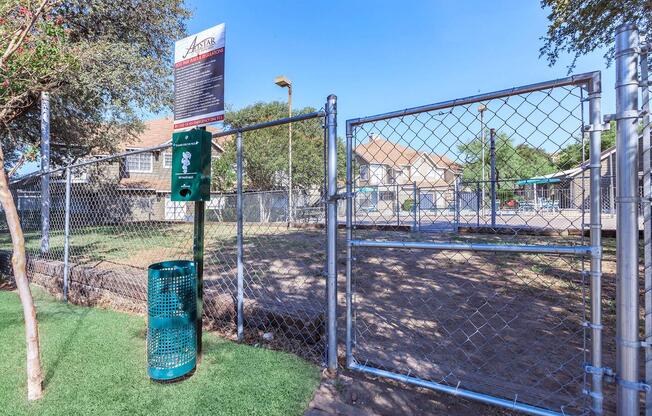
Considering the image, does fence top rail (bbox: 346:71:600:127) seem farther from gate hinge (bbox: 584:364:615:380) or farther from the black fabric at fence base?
the black fabric at fence base

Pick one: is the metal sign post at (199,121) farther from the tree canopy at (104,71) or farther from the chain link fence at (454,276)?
the tree canopy at (104,71)

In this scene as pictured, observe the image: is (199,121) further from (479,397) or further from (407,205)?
(407,205)

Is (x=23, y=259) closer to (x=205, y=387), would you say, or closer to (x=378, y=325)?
(x=205, y=387)

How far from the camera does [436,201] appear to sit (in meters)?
11.1

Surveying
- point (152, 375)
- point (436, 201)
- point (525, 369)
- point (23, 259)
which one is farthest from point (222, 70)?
point (436, 201)

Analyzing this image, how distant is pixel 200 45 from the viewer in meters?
2.74

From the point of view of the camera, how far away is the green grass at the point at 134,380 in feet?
7.11

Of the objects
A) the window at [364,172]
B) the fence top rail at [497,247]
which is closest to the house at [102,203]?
the window at [364,172]

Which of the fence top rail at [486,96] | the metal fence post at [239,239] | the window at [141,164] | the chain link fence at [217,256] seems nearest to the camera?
the fence top rail at [486,96]

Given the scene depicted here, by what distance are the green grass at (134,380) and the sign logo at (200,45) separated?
2.39 metres

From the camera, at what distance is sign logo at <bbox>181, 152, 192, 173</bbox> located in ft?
8.59

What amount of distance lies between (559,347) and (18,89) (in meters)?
7.58

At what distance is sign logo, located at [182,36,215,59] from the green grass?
93.9 inches

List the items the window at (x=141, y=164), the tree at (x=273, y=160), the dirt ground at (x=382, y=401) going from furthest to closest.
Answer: the window at (x=141, y=164) → the tree at (x=273, y=160) → the dirt ground at (x=382, y=401)
